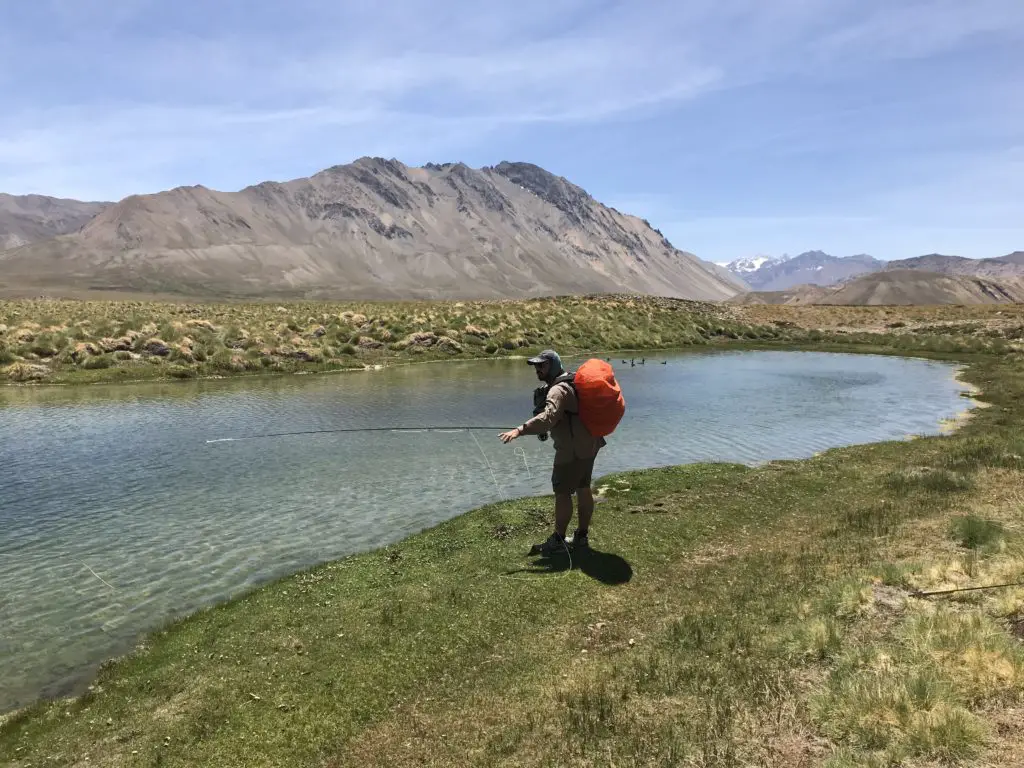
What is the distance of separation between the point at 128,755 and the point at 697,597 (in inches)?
329

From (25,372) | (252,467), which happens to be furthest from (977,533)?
(25,372)

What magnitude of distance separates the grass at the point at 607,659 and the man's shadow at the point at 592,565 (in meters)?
0.05

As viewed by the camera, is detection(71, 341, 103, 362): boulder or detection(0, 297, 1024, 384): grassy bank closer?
detection(71, 341, 103, 362): boulder

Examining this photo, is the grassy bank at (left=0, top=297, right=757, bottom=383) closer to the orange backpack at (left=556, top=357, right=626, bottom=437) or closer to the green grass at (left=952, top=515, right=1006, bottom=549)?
the orange backpack at (left=556, top=357, right=626, bottom=437)

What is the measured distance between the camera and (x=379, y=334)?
60500 millimetres

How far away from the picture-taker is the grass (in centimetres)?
630

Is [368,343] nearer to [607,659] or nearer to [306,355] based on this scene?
[306,355]

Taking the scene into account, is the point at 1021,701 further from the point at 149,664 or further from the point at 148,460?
the point at 148,460

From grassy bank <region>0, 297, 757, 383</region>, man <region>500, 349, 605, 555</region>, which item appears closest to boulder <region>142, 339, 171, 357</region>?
grassy bank <region>0, 297, 757, 383</region>

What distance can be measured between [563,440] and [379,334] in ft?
167

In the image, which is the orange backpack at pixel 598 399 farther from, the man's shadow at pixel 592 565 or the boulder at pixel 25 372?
the boulder at pixel 25 372

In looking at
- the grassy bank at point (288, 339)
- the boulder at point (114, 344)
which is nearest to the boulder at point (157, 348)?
the grassy bank at point (288, 339)

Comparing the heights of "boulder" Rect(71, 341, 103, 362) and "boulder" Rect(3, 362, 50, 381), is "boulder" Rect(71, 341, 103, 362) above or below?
above

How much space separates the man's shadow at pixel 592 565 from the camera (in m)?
11.6
